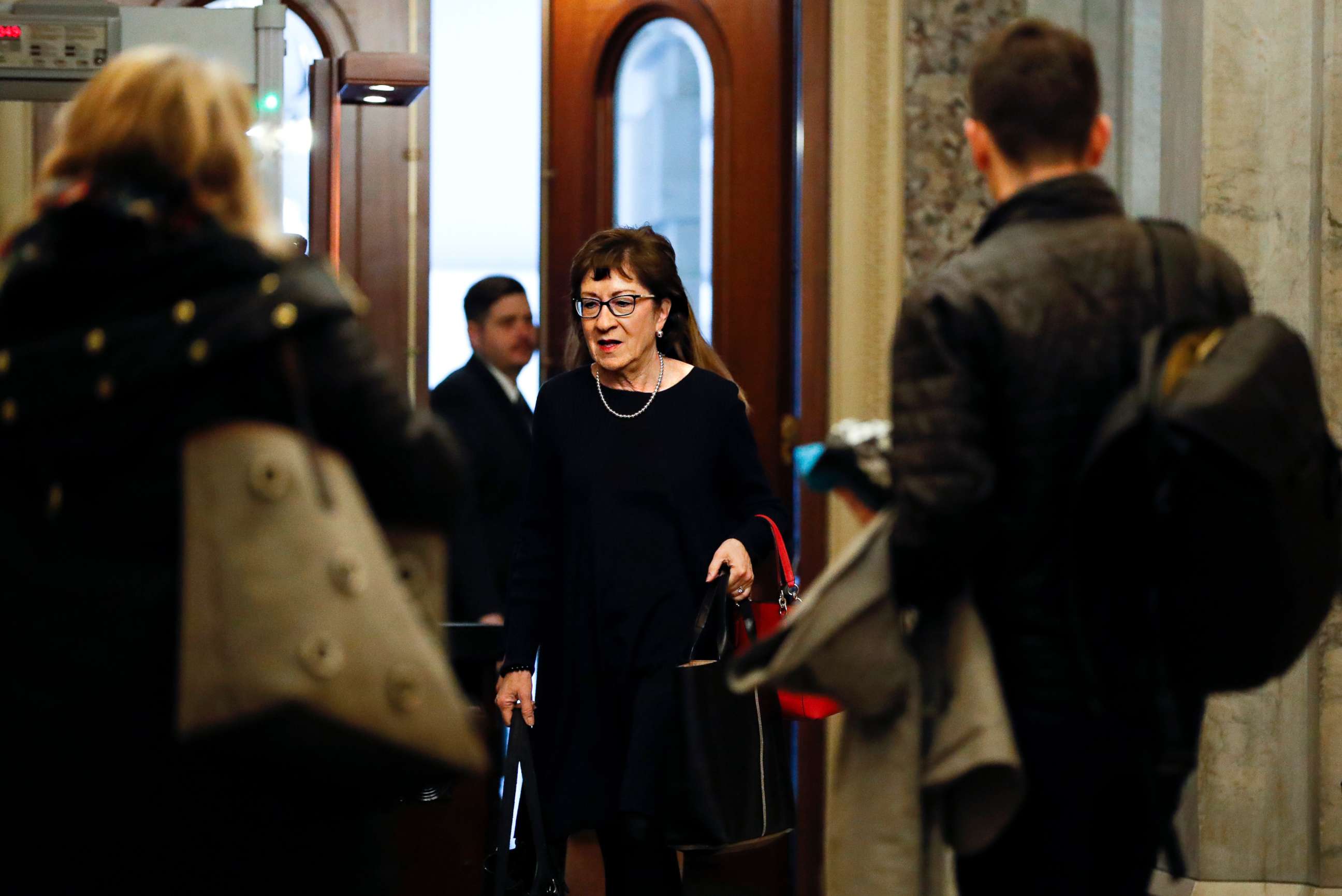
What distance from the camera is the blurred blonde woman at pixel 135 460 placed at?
174 centimetres

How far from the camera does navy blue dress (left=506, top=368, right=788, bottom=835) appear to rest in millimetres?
3387

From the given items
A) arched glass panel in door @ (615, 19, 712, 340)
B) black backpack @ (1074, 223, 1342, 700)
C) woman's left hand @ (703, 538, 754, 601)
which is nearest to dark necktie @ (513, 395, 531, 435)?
arched glass panel in door @ (615, 19, 712, 340)

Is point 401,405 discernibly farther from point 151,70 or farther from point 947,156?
point 947,156

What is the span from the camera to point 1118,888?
83.4 inches

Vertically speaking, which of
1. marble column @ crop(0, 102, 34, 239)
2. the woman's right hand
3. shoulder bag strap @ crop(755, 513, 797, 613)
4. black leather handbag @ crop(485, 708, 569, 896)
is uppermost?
marble column @ crop(0, 102, 34, 239)

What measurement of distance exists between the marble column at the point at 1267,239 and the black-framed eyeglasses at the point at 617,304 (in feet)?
4.68

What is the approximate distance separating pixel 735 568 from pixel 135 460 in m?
1.79

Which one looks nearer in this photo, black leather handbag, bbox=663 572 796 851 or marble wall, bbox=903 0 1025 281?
black leather handbag, bbox=663 572 796 851

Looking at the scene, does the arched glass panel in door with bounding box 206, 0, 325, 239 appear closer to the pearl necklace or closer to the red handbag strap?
the pearl necklace

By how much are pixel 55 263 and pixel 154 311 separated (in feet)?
0.38

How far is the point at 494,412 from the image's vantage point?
15.3 feet

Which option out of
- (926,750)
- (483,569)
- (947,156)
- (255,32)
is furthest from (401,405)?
(947,156)

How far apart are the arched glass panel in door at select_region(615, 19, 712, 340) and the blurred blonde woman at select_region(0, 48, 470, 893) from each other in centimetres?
339

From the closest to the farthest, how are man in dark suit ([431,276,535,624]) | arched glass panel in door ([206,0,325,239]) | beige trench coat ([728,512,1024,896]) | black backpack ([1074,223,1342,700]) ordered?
black backpack ([1074,223,1342,700]) → beige trench coat ([728,512,1024,896]) → man in dark suit ([431,276,535,624]) → arched glass panel in door ([206,0,325,239])
